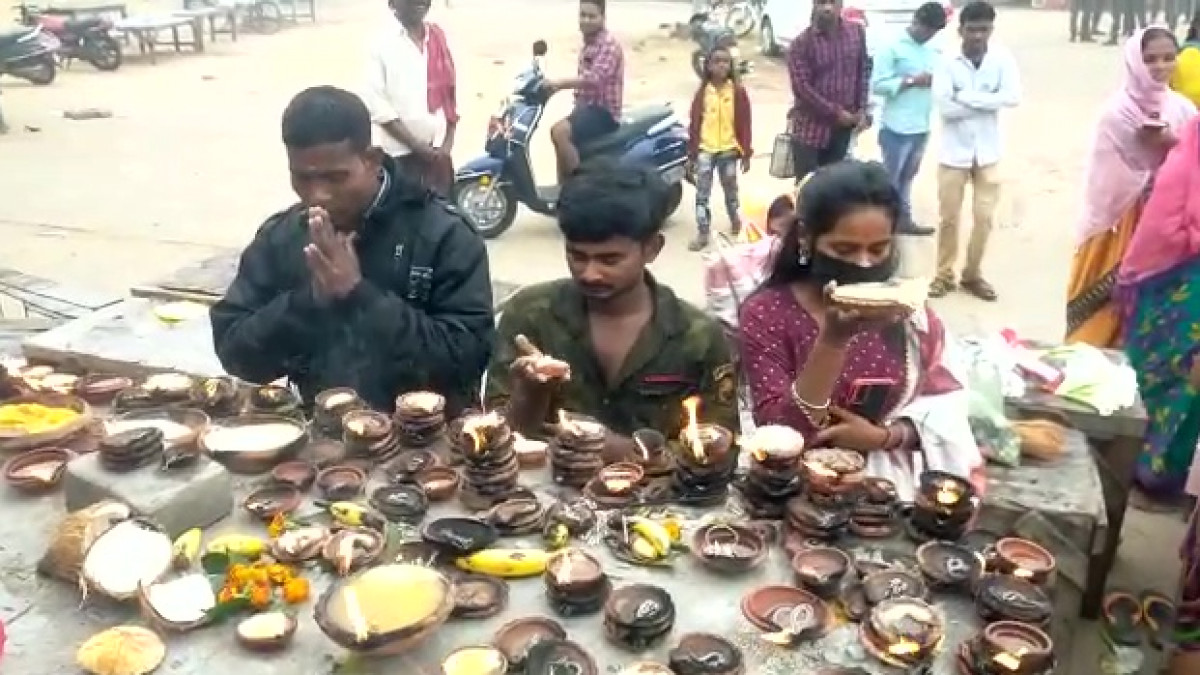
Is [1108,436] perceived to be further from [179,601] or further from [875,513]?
[179,601]

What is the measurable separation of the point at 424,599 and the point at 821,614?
2.19ft

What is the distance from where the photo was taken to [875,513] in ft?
6.83

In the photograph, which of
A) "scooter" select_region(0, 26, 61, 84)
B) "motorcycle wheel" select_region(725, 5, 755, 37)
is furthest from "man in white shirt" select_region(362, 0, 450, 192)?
"motorcycle wheel" select_region(725, 5, 755, 37)

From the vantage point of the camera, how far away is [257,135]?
11.7 m

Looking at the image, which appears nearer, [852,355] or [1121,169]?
[852,355]

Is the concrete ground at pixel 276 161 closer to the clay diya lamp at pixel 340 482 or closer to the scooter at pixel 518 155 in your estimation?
the scooter at pixel 518 155

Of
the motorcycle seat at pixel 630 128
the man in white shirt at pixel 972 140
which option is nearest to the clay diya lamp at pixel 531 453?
the man in white shirt at pixel 972 140

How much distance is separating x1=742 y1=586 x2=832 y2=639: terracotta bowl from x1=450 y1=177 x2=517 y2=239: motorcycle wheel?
20.2 ft

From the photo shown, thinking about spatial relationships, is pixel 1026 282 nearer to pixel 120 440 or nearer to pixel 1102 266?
pixel 1102 266

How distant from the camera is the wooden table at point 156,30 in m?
17.3

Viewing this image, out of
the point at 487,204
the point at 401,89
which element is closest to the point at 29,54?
the point at 487,204

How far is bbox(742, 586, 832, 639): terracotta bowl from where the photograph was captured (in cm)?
178

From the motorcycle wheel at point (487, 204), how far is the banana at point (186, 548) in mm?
5870

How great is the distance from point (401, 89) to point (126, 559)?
4.48 meters
